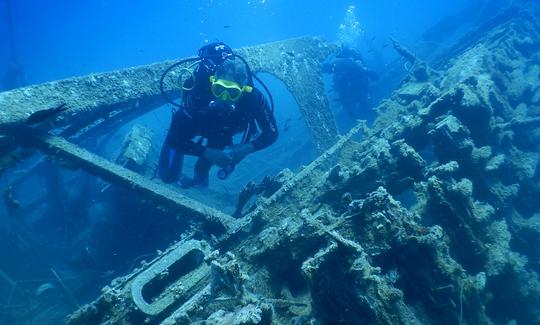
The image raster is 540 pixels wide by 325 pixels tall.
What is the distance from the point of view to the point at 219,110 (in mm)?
5488

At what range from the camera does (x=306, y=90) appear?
885cm

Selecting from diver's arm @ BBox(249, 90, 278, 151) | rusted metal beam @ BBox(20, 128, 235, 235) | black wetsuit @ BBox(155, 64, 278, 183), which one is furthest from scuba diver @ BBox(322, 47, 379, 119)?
rusted metal beam @ BBox(20, 128, 235, 235)

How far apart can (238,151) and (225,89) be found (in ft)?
3.41

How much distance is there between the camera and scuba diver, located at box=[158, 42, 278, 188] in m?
5.32

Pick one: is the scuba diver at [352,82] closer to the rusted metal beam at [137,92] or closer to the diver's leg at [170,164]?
the rusted metal beam at [137,92]

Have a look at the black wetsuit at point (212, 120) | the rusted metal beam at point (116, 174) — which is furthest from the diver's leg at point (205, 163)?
the rusted metal beam at point (116, 174)

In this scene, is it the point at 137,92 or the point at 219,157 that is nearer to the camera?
the point at 219,157

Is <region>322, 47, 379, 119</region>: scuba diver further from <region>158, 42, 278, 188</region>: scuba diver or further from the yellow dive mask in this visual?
the yellow dive mask

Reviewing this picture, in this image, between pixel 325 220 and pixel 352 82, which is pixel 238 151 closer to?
pixel 325 220

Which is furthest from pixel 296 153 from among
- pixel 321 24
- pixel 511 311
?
pixel 321 24

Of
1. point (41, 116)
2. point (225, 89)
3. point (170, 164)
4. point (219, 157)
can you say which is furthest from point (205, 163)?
point (41, 116)

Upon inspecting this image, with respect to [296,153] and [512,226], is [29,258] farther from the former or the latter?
[512,226]

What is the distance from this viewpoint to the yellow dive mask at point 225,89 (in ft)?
16.9

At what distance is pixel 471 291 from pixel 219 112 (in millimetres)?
4087
